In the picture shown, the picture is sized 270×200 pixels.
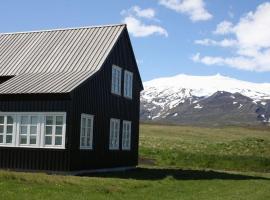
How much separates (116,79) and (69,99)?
678cm

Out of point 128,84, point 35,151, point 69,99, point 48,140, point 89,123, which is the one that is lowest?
point 35,151

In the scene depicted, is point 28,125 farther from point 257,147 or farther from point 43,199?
point 257,147

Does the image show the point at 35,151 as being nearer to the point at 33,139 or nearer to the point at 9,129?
the point at 33,139

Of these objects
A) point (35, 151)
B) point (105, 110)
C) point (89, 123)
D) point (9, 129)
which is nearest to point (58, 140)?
point (35, 151)

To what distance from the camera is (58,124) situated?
2830 cm

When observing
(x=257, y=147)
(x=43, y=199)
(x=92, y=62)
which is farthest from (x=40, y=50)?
(x=257, y=147)

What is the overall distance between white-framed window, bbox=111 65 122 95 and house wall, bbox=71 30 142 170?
0.32 metres

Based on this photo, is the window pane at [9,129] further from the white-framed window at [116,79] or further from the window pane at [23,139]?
the white-framed window at [116,79]

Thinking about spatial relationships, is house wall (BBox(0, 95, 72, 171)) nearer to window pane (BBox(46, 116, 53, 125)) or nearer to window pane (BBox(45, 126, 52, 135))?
window pane (BBox(46, 116, 53, 125))

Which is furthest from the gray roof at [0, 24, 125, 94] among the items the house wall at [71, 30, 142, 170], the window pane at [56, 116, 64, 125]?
the window pane at [56, 116, 64, 125]

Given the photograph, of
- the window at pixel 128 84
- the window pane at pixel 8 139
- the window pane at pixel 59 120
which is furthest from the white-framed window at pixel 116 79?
the window pane at pixel 8 139

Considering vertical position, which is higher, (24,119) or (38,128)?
(24,119)

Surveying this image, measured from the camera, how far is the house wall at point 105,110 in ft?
94.7

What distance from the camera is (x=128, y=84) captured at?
120ft
